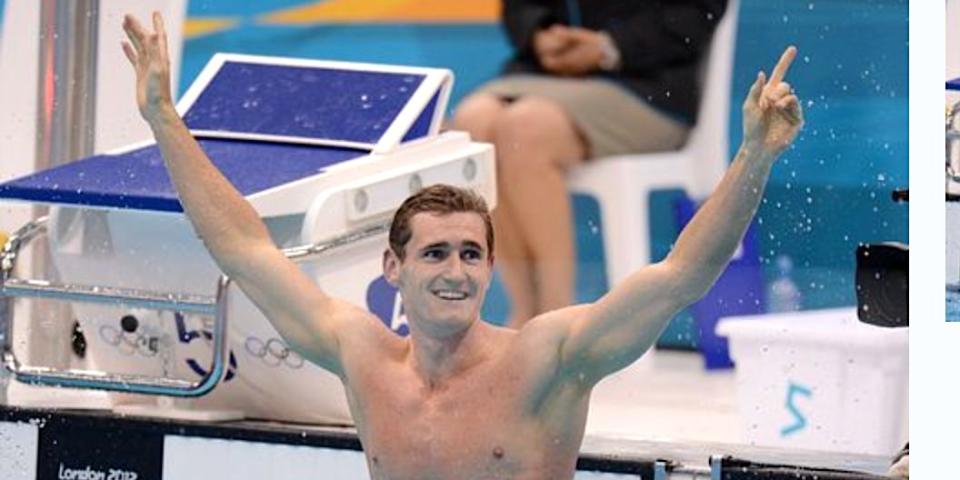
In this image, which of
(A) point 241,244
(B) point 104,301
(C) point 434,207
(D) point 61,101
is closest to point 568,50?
(D) point 61,101

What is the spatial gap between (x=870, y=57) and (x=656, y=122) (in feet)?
4.71

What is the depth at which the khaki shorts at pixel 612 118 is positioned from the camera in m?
5.96

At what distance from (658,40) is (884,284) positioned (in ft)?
7.24

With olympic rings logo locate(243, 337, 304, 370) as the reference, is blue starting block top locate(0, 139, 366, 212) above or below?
above

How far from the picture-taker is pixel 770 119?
3.19m

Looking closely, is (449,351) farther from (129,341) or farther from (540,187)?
(540,187)

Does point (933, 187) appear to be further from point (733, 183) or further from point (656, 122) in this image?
point (656, 122)

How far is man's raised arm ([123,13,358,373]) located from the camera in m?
3.67

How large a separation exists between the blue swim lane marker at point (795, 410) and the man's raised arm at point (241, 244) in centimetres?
104

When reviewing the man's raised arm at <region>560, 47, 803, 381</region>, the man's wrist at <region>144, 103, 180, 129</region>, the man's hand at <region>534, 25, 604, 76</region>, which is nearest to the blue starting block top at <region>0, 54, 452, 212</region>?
the man's wrist at <region>144, 103, 180, 129</region>

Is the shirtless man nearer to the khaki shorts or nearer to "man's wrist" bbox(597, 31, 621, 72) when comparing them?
the khaki shorts

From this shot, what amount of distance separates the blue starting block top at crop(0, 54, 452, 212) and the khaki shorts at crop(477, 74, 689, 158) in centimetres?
134

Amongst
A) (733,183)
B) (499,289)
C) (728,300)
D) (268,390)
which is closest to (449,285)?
(733,183)

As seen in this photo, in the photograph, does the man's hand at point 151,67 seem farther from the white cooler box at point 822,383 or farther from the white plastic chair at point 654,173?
the white plastic chair at point 654,173
